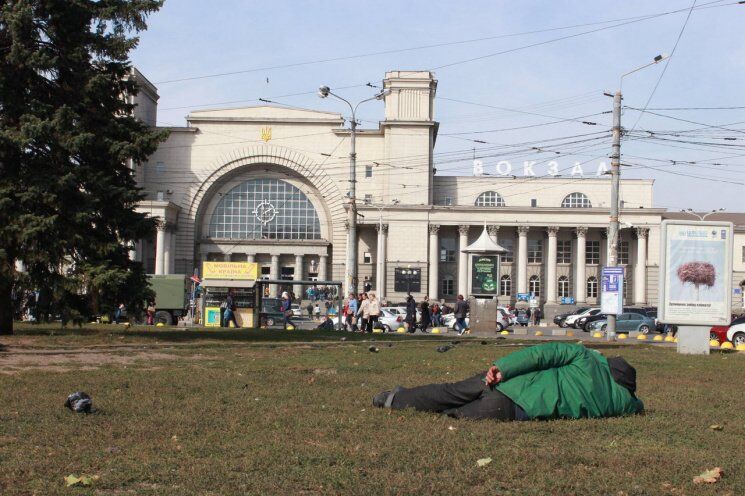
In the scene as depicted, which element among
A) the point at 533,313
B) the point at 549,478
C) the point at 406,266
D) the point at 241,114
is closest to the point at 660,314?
the point at 549,478

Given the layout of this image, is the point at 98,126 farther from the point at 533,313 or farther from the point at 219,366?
the point at 533,313

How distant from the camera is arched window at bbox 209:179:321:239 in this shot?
92750mm

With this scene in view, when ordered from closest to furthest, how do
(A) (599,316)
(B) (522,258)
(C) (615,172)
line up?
(C) (615,172) → (A) (599,316) → (B) (522,258)

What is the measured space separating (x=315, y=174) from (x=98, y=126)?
67.3 meters

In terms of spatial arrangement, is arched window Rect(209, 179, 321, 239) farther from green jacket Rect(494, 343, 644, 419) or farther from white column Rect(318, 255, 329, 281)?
green jacket Rect(494, 343, 644, 419)

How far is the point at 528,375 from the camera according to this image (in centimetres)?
817

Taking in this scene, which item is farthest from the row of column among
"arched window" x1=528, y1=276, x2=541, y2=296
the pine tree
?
the pine tree

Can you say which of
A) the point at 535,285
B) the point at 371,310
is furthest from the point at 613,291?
the point at 535,285

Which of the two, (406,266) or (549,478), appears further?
(406,266)

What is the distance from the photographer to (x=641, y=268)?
291ft

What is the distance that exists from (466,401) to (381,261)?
7609cm

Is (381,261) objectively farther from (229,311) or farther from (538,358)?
(538,358)

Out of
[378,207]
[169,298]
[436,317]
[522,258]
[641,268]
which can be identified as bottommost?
[436,317]

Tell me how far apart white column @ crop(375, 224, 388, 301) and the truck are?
3395 cm
